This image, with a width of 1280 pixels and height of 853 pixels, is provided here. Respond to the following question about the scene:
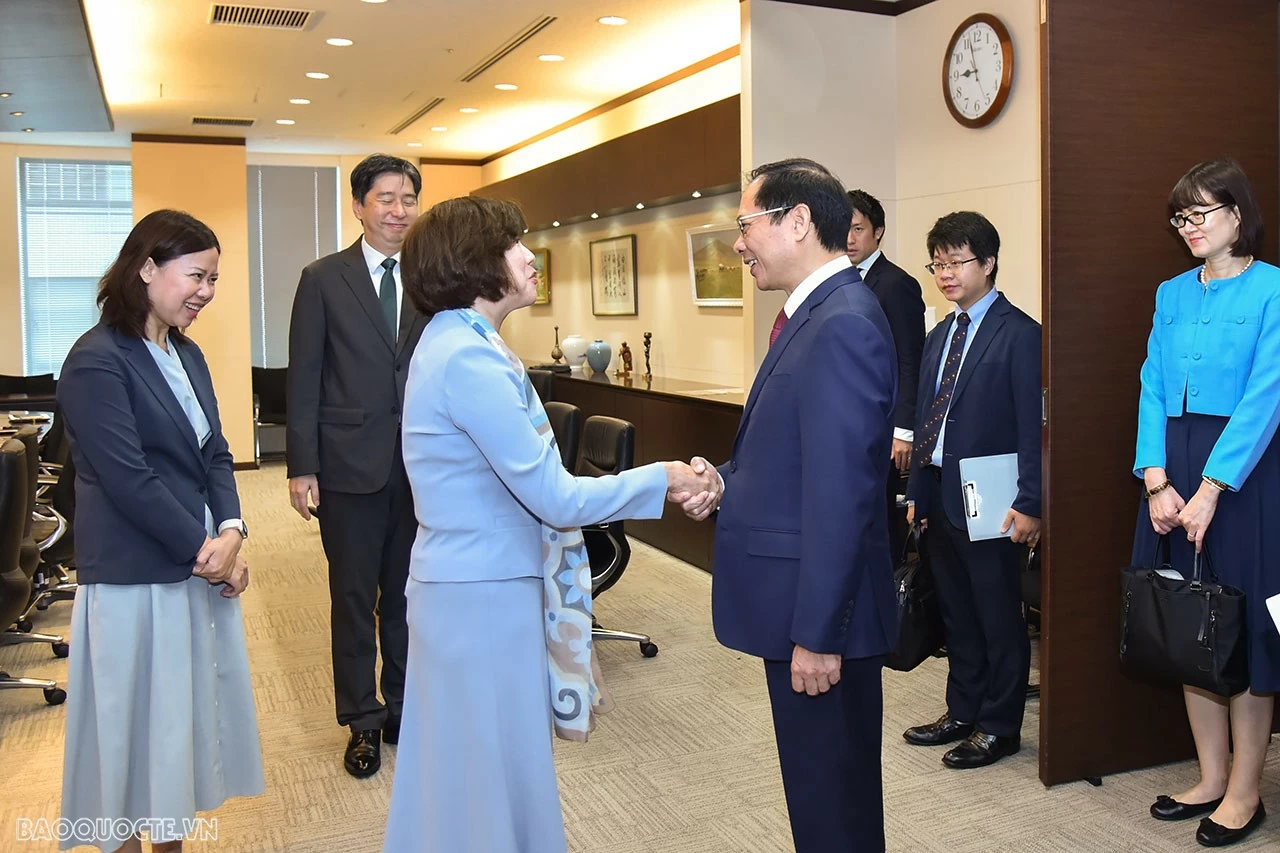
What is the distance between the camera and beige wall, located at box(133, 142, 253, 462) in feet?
34.8

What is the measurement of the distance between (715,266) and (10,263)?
7.73 m

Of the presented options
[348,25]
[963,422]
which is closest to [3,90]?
[348,25]

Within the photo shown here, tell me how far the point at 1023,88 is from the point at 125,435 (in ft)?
14.2

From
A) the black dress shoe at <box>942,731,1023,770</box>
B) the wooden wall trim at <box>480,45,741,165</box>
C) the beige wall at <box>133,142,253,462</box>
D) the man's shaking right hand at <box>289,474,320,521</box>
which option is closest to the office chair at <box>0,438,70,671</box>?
the man's shaking right hand at <box>289,474,320,521</box>

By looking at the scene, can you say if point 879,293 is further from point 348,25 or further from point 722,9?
point 348,25

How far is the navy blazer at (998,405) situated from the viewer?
3346 mm

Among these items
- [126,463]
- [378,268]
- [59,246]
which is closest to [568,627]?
[126,463]

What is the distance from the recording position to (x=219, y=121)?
32.5ft

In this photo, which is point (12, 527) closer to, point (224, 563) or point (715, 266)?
point (224, 563)

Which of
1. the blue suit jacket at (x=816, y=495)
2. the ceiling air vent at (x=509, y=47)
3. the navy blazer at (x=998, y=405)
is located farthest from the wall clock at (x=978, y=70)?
the blue suit jacket at (x=816, y=495)

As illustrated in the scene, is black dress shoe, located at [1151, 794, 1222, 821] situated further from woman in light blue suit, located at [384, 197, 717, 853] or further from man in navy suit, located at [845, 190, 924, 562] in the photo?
woman in light blue suit, located at [384, 197, 717, 853]

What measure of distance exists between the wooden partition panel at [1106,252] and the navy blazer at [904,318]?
37.3 inches

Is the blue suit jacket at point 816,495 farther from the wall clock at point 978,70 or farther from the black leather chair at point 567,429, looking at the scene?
the wall clock at point 978,70

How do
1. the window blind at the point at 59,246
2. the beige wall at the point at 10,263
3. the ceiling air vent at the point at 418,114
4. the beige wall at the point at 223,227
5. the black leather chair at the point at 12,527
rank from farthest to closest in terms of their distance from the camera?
the window blind at the point at 59,246
the beige wall at the point at 10,263
the beige wall at the point at 223,227
the ceiling air vent at the point at 418,114
the black leather chair at the point at 12,527
